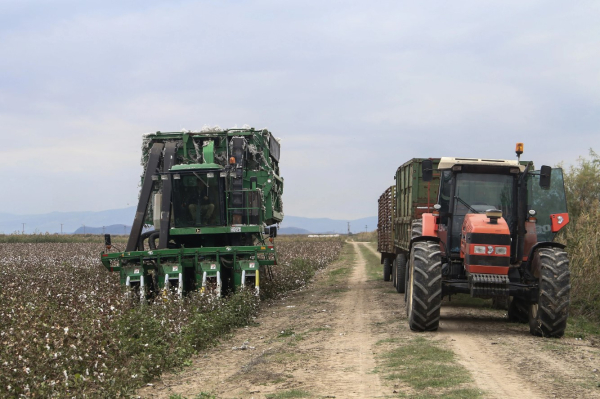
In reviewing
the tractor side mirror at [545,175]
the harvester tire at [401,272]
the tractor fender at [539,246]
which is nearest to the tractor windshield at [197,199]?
the harvester tire at [401,272]

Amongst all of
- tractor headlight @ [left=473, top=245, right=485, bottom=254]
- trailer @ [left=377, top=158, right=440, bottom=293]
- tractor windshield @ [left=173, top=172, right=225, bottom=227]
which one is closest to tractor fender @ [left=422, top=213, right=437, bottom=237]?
tractor headlight @ [left=473, top=245, right=485, bottom=254]

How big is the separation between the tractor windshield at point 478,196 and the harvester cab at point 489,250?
0.02 m

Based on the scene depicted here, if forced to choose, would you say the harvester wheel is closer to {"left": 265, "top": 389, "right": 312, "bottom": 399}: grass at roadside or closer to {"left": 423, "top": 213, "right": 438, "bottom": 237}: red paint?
{"left": 423, "top": 213, "right": 438, "bottom": 237}: red paint

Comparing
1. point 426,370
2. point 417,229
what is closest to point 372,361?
point 426,370

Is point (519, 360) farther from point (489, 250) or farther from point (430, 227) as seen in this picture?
point (430, 227)

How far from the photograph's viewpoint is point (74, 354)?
299 inches

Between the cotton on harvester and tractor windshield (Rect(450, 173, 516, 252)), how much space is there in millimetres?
17

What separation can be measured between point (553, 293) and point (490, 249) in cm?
117

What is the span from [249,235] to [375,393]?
1002 centimetres

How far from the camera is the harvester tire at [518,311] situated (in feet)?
39.7

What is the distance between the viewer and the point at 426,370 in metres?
7.97

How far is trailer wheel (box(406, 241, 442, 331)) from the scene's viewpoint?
419 inches

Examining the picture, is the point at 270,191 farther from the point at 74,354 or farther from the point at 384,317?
the point at 74,354

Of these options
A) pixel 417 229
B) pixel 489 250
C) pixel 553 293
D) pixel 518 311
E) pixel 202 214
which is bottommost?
pixel 518 311
